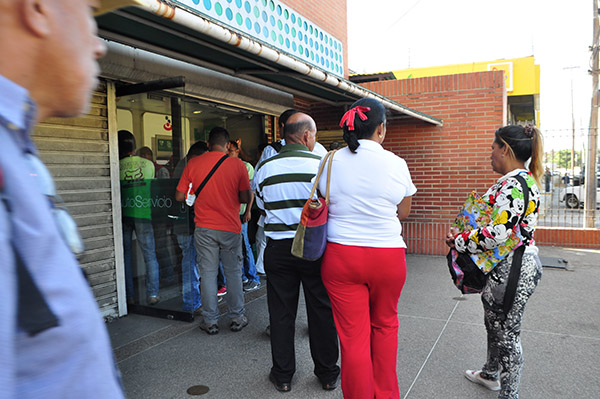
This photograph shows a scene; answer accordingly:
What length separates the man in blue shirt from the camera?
60 cm

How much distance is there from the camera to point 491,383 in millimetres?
3295

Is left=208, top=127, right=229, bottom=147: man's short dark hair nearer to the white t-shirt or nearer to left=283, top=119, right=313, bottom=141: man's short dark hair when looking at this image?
left=283, top=119, right=313, bottom=141: man's short dark hair

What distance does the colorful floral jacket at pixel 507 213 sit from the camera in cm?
271

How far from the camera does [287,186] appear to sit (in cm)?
332

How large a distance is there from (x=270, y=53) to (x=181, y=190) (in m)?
1.81

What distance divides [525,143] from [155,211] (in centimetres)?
374

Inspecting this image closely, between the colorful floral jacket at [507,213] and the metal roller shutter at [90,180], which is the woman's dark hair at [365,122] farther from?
the metal roller shutter at [90,180]

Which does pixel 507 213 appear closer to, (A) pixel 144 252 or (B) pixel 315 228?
(B) pixel 315 228

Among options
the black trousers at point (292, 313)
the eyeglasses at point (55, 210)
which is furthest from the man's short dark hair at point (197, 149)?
the eyeglasses at point (55, 210)

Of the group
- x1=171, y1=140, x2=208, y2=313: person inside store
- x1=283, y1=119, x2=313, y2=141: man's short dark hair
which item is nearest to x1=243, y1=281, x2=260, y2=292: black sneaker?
x1=171, y1=140, x2=208, y2=313: person inside store

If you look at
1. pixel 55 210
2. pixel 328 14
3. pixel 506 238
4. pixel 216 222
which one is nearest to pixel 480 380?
pixel 506 238

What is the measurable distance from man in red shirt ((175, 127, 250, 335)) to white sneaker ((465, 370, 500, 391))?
2259mm

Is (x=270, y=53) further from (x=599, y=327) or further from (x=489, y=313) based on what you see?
(x=599, y=327)

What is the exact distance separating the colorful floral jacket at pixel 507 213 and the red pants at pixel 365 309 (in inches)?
22.7
